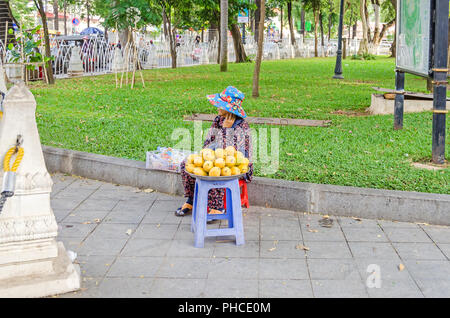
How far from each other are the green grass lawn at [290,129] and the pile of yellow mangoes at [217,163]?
1356 mm

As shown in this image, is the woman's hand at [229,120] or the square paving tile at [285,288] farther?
the woman's hand at [229,120]

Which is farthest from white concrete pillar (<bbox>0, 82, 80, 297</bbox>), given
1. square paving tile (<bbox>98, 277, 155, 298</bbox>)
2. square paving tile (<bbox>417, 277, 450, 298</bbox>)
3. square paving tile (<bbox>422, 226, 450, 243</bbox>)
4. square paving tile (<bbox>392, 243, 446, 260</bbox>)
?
square paving tile (<bbox>422, 226, 450, 243</bbox>)

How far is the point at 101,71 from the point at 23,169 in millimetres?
20020

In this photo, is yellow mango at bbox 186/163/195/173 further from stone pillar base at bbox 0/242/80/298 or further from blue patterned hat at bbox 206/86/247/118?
stone pillar base at bbox 0/242/80/298

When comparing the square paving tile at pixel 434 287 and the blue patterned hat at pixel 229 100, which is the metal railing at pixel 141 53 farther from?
the square paving tile at pixel 434 287

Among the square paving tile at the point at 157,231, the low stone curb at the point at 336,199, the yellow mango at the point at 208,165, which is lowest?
the square paving tile at the point at 157,231

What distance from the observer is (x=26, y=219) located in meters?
3.72

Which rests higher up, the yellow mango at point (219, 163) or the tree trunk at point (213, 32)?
the tree trunk at point (213, 32)

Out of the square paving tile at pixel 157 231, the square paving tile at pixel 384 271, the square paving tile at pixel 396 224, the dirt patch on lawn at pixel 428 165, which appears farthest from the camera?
the dirt patch on lawn at pixel 428 165

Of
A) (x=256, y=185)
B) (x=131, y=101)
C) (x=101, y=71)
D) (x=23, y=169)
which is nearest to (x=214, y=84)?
(x=131, y=101)

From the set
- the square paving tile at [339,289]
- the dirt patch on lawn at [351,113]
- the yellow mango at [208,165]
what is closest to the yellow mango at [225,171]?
the yellow mango at [208,165]

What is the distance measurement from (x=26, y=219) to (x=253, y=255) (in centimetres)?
181

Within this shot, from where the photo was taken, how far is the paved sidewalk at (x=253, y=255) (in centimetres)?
393
